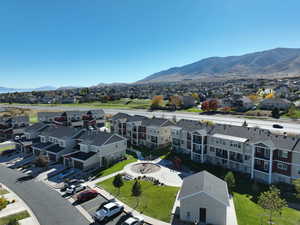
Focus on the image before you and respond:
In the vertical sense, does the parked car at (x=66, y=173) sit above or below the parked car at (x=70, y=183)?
below

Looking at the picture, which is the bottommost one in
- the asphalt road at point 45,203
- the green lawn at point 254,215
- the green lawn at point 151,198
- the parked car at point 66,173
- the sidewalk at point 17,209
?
the green lawn at point 254,215

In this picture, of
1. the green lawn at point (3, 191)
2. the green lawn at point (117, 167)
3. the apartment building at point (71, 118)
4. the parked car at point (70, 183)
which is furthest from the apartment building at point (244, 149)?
the apartment building at point (71, 118)

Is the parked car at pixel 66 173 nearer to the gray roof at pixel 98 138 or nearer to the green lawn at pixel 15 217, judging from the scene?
the gray roof at pixel 98 138

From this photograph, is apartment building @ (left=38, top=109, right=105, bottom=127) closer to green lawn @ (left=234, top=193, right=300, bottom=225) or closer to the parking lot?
the parking lot

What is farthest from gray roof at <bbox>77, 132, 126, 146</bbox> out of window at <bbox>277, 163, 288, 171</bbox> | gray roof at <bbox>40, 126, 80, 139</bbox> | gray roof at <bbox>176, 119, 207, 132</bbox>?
window at <bbox>277, 163, 288, 171</bbox>

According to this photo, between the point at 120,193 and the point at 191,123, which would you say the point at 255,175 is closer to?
the point at 191,123

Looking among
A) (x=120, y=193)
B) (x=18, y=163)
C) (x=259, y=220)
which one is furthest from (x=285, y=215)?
(x=18, y=163)
